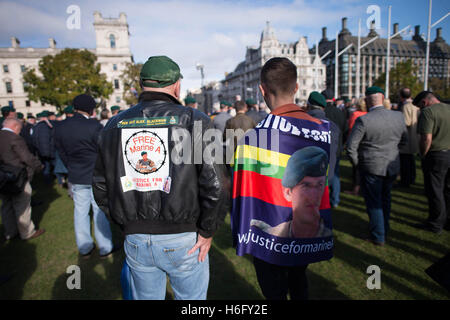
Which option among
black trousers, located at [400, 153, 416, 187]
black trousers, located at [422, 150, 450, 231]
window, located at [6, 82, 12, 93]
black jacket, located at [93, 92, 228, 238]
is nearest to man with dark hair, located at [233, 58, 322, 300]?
black jacket, located at [93, 92, 228, 238]

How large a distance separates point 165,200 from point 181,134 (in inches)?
20.2

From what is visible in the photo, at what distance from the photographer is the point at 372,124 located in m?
3.76

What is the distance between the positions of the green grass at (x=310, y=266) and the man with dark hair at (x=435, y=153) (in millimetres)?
376

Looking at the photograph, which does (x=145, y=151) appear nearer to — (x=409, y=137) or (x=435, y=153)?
(x=435, y=153)

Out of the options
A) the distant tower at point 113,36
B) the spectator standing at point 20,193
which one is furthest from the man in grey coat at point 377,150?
the distant tower at point 113,36

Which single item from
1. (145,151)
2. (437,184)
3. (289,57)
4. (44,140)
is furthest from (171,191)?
(289,57)

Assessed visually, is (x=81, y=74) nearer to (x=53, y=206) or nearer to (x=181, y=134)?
(x=53, y=206)

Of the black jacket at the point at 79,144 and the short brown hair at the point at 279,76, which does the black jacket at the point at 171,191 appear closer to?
the short brown hair at the point at 279,76

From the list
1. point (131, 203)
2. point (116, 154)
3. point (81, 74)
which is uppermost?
point (81, 74)

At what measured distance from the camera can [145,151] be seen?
1.82 metres

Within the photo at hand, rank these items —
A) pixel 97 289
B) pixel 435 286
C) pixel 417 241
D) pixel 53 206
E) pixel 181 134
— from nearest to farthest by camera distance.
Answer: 1. pixel 181 134
2. pixel 435 286
3. pixel 97 289
4. pixel 417 241
5. pixel 53 206

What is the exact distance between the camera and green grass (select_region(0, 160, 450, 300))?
10.1 feet

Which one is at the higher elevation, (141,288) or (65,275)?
(141,288)
